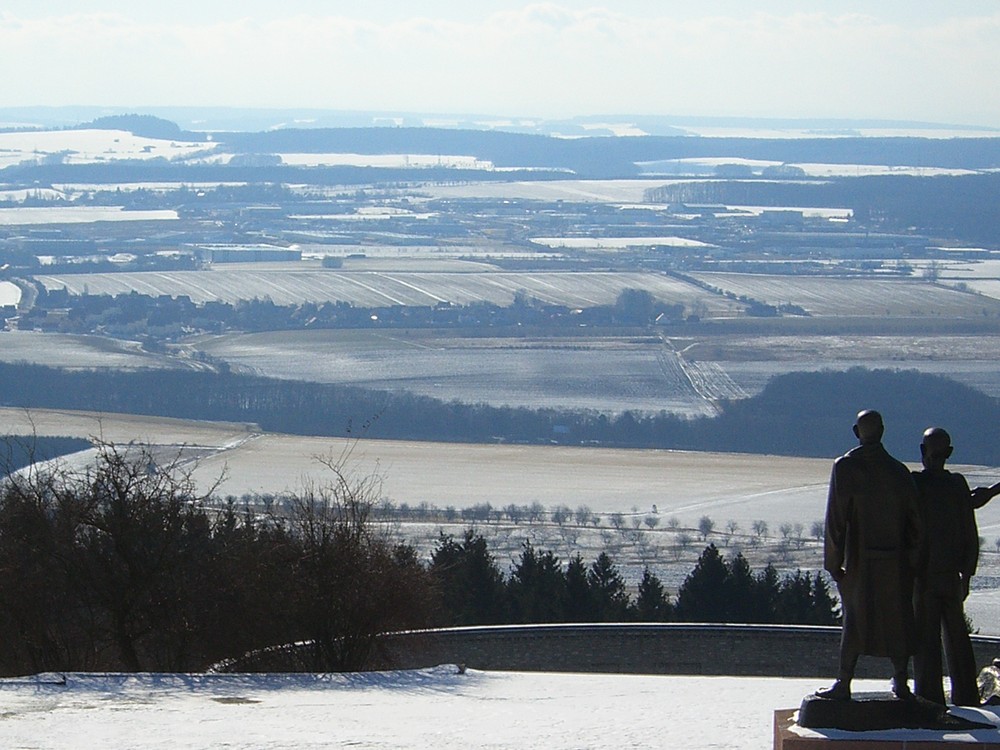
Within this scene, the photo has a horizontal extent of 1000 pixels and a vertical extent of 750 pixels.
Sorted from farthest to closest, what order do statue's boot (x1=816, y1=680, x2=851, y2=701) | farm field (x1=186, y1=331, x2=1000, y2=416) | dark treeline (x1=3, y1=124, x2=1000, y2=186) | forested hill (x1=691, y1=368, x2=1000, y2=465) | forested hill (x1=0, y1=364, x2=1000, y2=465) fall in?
dark treeline (x1=3, y1=124, x2=1000, y2=186) < farm field (x1=186, y1=331, x2=1000, y2=416) < forested hill (x1=0, y1=364, x2=1000, y2=465) < forested hill (x1=691, y1=368, x2=1000, y2=465) < statue's boot (x1=816, y1=680, x2=851, y2=701)

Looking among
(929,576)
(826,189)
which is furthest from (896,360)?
(826,189)

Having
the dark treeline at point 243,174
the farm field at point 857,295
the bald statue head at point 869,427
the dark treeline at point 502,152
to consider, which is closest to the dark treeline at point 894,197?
the dark treeline at point 243,174

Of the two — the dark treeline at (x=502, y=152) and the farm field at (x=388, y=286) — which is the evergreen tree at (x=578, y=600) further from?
the dark treeline at (x=502, y=152)

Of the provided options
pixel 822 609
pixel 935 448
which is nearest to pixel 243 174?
pixel 822 609

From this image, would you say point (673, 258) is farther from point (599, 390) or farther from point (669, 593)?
point (669, 593)

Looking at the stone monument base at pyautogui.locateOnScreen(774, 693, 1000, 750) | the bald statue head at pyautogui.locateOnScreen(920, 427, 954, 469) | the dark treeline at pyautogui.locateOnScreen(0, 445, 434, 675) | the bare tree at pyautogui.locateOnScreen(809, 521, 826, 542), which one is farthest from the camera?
the bare tree at pyautogui.locateOnScreen(809, 521, 826, 542)

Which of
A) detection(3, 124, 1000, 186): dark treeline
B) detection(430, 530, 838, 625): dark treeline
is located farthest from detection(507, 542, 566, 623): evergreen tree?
detection(3, 124, 1000, 186): dark treeline

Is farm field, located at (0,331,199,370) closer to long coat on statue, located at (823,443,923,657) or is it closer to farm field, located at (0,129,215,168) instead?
long coat on statue, located at (823,443,923,657)
